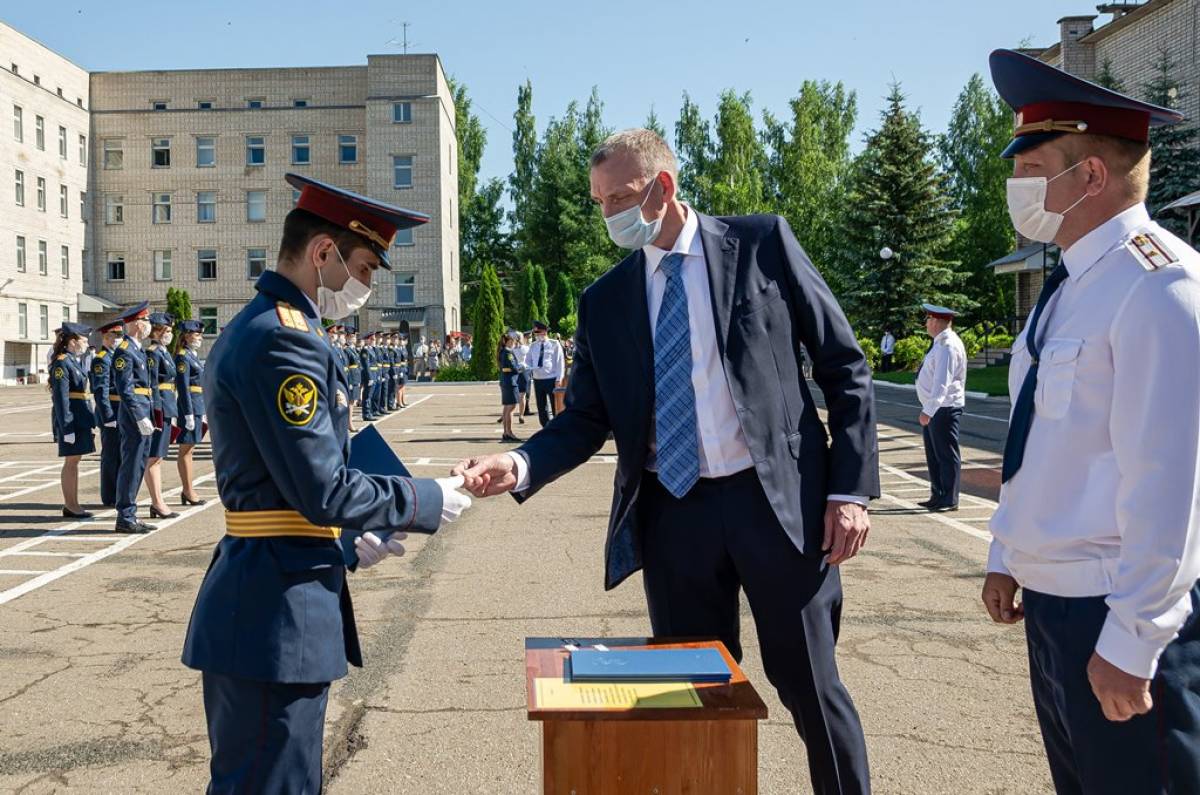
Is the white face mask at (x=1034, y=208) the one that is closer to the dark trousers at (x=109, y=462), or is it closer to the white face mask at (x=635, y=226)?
the white face mask at (x=635, y=226)

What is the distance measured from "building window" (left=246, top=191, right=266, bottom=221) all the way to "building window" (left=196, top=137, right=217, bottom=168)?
97.1 inches

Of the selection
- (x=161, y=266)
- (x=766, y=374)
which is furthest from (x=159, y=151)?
(x=766, y=374)

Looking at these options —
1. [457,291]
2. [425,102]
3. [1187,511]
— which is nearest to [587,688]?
Answer: [1187,511]

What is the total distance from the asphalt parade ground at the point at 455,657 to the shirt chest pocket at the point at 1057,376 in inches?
84.6

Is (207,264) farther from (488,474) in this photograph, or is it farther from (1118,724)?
(1118,724)

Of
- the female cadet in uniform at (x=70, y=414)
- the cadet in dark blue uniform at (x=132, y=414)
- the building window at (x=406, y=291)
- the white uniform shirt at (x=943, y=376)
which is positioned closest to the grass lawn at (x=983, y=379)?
the white uniform shirt at (x=943, y=376)

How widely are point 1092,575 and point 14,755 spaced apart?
14.0 ft

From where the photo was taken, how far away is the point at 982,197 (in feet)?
209

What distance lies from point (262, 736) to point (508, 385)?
707 inches

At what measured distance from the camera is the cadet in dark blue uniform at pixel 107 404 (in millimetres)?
11797

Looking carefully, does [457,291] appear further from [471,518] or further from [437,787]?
[437,787]

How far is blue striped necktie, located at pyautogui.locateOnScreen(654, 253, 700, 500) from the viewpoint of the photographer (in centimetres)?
338

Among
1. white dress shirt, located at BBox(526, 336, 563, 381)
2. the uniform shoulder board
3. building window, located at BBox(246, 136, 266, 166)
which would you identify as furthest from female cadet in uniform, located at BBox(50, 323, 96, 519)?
building window, located at BBox(246, 136, 266, 166)

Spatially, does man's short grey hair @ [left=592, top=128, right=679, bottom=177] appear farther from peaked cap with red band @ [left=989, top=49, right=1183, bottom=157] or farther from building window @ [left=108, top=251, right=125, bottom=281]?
building window @ [left=108, top=251, right=125, bottom=281]
